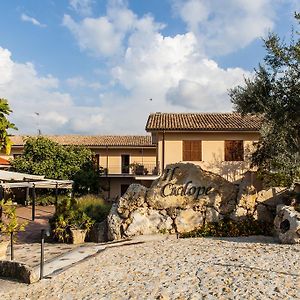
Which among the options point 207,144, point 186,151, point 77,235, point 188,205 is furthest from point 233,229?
point 207,144

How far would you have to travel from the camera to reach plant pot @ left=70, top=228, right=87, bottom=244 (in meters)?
14.0

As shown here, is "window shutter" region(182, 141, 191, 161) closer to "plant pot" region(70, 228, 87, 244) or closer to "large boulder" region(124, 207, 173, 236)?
"large boulder" region(124, 207, 173, 236)

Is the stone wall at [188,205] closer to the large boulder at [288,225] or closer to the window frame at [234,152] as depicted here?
the large boulder at [288,225]

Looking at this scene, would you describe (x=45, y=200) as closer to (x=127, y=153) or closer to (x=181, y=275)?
(x=127, y=153)

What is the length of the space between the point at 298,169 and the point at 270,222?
7.77ft

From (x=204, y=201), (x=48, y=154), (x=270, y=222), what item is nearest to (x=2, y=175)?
(x=204, y=201)

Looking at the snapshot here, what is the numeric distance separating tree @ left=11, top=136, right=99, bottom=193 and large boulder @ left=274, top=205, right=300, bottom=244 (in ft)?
68.6

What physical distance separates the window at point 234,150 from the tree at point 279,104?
1356cm

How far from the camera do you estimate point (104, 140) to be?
128 feet

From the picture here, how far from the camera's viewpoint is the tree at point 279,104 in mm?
12703

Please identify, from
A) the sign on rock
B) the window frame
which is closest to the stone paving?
the sign on rock

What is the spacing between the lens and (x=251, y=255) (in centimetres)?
952

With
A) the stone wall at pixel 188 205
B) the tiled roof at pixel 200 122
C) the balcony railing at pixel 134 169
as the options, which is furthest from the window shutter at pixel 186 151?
the stone wall at pixel 188 205

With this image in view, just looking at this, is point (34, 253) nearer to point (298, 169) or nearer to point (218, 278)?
point (218, 278)
